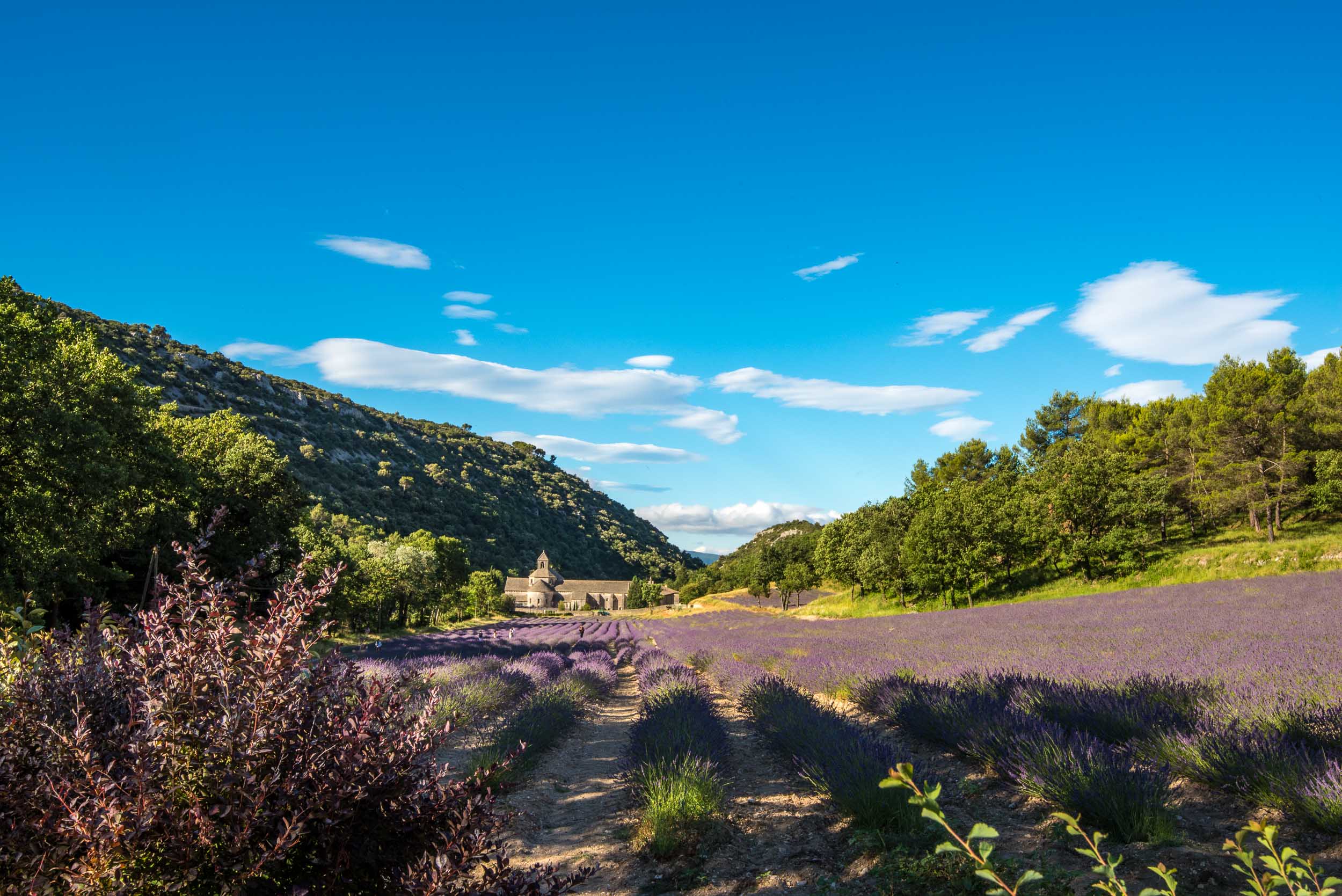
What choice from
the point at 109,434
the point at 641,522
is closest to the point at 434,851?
the point at 109,434

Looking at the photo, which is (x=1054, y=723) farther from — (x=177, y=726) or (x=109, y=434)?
(x=109, y=434)

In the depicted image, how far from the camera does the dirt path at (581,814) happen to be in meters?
4.84

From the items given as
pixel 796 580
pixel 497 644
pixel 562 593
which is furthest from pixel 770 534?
pixel 497 644

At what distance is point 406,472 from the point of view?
11062 cm

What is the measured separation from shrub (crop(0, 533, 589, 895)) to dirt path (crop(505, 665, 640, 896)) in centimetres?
44

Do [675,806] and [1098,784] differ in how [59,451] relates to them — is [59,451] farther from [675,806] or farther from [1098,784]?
[1098,784]

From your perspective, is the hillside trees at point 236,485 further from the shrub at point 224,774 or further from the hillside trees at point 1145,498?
the hillside trees at point 1145,498

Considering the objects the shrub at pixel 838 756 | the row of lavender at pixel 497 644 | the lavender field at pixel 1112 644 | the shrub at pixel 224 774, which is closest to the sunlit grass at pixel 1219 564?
the lavender field at pixel 1112 644

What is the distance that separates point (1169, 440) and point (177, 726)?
59307mm

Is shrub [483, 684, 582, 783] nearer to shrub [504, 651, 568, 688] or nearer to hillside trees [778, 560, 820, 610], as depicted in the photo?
shrub [504, 651, 568, 688]

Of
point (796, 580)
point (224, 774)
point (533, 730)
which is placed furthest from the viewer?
point (796, 580)

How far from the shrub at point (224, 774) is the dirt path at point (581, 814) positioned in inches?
17.4

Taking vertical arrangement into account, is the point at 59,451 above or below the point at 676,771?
above

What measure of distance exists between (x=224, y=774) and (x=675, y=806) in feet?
12.1
